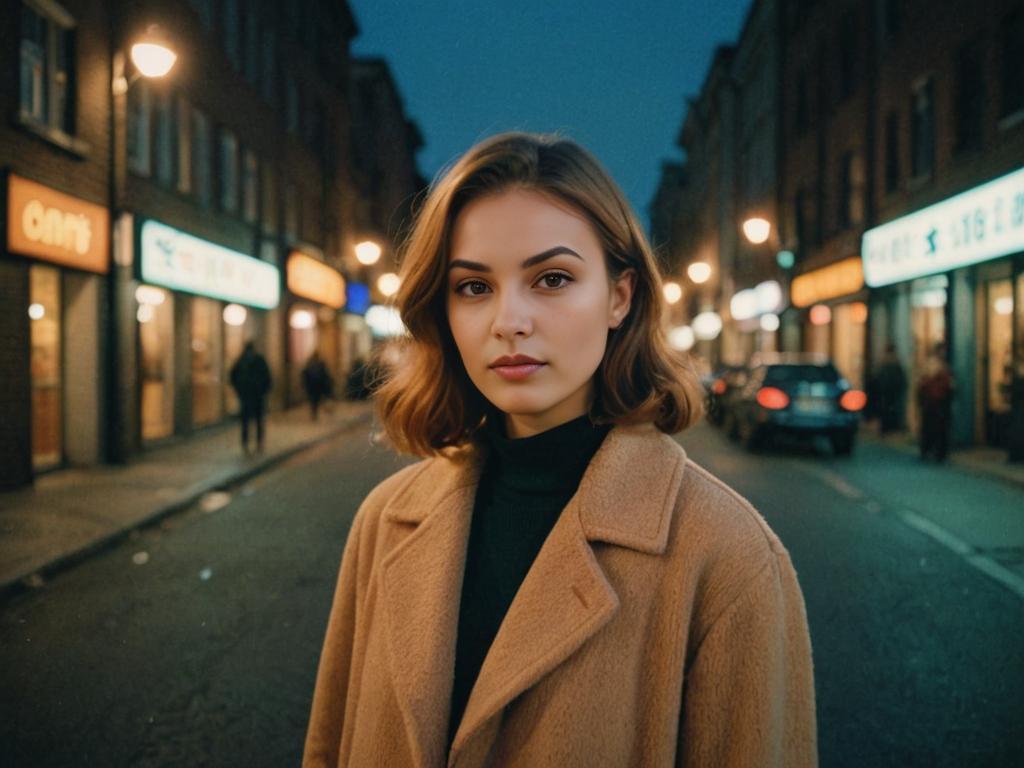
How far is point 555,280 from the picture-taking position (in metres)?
1.69

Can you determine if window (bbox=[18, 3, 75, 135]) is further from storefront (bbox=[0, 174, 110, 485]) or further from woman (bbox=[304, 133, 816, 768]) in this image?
woman (bbox=[304, 133, 816, 768])

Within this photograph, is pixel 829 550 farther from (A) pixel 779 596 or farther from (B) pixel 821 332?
(B) pixel 821 332

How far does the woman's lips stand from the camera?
168 cm

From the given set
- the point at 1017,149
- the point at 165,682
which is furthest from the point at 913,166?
the point at 165,682

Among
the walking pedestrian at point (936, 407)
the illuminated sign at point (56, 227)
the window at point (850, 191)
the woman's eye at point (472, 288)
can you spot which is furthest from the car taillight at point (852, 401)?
the woman's eye at point (472, 288)

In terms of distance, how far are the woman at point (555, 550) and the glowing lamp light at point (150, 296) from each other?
14.3 m

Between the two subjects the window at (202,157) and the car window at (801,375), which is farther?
the window at (202,157)

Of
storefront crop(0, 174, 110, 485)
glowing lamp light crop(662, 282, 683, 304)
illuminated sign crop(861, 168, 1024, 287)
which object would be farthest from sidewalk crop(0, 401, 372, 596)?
illuminated sign crop(861, 168, 1024, 287)

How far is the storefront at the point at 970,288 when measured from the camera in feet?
44.4

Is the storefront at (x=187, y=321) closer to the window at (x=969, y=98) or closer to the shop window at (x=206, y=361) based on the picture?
the shop window at (x=206, y=361)

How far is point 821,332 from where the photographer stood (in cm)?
2819

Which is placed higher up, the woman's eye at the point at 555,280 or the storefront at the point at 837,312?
the storefront at the point at 837,312

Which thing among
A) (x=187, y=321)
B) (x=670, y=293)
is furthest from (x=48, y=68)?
(x=670, y=293)

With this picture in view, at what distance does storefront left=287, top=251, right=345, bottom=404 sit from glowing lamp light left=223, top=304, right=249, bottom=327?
2304 millimetres
